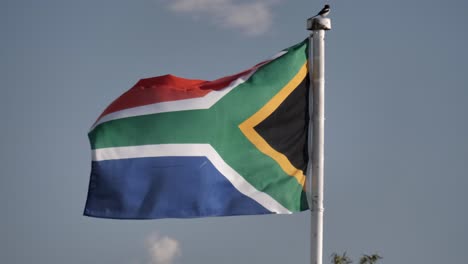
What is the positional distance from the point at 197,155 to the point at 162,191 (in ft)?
2.60

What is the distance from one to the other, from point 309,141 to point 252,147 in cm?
88

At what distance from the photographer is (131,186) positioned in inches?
520

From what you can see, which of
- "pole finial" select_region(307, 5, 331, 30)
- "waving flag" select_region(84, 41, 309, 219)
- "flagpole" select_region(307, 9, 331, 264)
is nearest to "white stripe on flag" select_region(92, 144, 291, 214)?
"waving flag" select_region(84, 41, 309, 219)

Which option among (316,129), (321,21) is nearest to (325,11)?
(321,21)

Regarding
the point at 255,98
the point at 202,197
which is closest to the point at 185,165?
the point at 202,197

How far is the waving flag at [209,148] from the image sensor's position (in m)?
13.2

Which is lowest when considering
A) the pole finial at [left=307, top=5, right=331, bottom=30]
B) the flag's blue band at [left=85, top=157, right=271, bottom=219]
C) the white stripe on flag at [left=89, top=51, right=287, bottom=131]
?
the flag's blue band at [left=85, top=157, right=271, bottom=219]

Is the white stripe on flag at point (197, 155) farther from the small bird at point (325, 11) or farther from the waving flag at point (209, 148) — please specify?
the small bird at point (325, 11)

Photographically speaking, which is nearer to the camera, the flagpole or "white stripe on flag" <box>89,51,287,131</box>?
the flagpole

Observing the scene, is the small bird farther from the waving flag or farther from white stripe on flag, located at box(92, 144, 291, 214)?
white stripe on flag, located at box(92, 144, 291, 214)

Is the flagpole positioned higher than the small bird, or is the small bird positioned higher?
the small bird

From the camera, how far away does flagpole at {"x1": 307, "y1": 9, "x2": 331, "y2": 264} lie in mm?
12984

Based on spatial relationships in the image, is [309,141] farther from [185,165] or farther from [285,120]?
[185,165]

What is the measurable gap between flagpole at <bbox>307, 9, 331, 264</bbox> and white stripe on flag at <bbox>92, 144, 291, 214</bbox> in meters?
0.55
